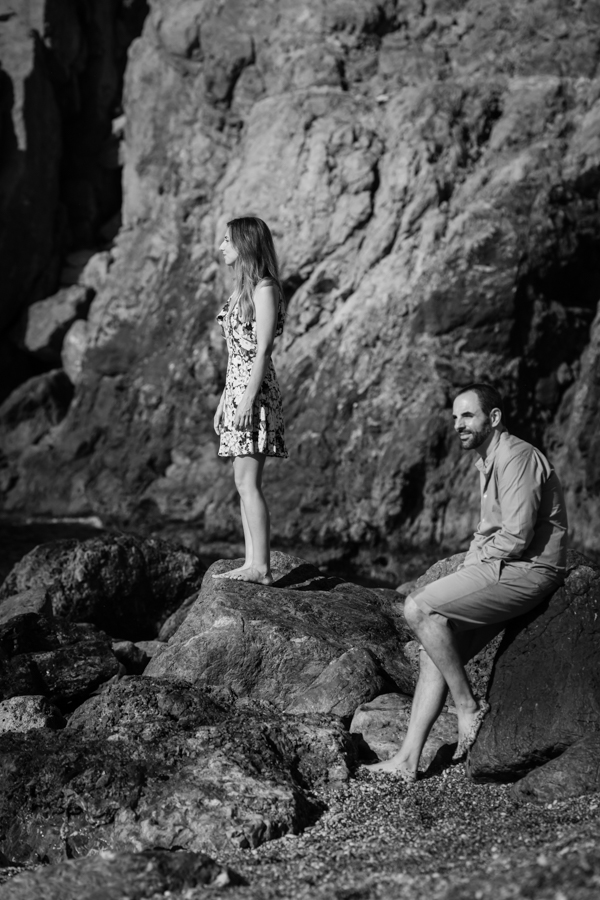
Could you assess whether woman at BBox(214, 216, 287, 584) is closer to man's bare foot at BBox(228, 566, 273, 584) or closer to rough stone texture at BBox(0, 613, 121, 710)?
man's bare foot at BBox(228, 566, 273, 584)

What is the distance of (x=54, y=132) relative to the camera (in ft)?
117

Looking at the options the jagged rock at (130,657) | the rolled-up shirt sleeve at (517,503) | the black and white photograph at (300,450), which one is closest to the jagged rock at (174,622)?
the black and white photograph at (300,450)

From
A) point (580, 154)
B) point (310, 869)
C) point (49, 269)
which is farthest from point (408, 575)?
point (49, 269)

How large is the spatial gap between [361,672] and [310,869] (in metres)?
2.70

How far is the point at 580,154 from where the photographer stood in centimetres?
2342

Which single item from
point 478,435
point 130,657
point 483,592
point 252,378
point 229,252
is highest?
point 229,252

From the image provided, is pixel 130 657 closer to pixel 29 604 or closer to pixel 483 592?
pixel 29 604

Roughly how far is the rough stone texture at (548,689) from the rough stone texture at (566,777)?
0.17 meters

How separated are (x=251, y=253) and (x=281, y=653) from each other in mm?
3089

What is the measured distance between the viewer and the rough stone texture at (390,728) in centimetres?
722

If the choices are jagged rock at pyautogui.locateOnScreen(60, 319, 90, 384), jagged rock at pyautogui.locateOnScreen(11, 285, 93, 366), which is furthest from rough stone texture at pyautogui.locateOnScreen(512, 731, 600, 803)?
jagged rock at pyautogui.locateOnScreen(11, 285, 93, 366)

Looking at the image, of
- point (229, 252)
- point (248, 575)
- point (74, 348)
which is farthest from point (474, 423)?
point (74, 348)

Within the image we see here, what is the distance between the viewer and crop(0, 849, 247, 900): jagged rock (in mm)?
5195

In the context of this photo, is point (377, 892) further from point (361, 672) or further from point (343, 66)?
point (343, 66)
